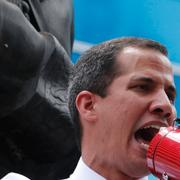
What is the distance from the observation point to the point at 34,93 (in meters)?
1.99

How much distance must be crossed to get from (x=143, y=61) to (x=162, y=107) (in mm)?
139

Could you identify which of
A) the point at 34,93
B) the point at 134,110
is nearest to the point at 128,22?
the point at 34,93

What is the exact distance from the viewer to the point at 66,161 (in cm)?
219

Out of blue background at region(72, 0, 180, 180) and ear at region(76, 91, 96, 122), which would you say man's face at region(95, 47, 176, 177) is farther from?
blue background at region(72, 0, 180, 180)

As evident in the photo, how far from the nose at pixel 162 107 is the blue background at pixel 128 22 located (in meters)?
1.83

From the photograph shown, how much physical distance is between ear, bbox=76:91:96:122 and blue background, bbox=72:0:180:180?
5.54 feet

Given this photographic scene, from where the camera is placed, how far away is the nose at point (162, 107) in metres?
1.35

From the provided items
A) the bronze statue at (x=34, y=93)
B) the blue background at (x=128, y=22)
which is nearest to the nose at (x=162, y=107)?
the bronze statue at (x=34, y=93)

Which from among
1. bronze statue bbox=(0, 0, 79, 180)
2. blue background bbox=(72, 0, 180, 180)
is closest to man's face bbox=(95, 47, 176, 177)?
bronze statue bbox=(0, 0, 79, 180)

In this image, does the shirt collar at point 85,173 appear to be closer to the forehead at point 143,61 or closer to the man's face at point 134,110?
the man's face at point 134,110

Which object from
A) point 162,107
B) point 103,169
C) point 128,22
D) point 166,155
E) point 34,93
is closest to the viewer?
point 166,155

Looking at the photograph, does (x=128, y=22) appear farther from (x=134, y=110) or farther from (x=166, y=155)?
(x=166, y=155)

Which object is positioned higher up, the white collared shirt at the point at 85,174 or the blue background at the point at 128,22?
the white collared shirt at the point at 85,174

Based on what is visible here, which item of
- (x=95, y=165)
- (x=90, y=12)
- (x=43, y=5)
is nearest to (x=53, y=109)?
(x=43, y=5)
